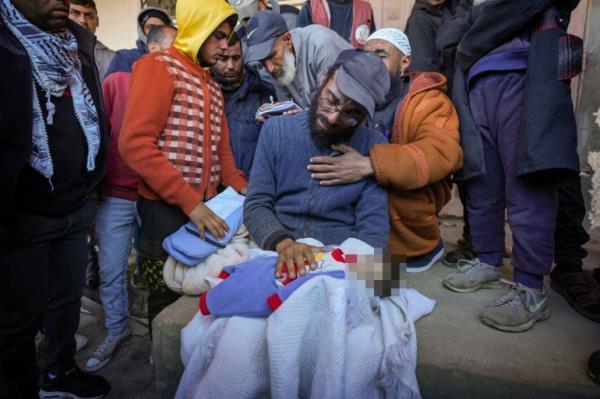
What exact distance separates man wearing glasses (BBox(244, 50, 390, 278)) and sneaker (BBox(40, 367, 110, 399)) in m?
1.30

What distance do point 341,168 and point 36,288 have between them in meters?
1.39

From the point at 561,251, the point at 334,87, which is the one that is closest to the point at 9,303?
the point at 334,87

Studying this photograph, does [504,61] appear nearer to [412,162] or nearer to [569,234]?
[412,162]

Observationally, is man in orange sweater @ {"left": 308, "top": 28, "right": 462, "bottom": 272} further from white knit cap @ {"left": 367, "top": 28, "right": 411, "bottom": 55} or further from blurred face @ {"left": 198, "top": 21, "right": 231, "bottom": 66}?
blurred face @ {"left": 198, "top": 21, "right": 231, "bottom": 66}

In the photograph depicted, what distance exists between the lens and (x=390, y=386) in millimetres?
1186

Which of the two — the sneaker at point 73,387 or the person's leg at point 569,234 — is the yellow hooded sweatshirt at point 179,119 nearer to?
the sneaker at point 73,387

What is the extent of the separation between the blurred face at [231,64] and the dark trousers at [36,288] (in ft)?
3.32

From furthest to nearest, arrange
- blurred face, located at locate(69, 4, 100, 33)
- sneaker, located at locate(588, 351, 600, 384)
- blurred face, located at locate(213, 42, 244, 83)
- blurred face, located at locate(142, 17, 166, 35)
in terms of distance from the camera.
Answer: blurred face, located at locate(142, 17, 166, 35) → blurred face, located at locate(69, 4, 100, 33) → blurred face, located at locate(213, 42, 244, 83) → sneaker, located at locate(588, 351, 600, 384)

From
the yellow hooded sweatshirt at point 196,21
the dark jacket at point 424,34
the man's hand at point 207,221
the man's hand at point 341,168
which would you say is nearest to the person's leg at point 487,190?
the man's hand at point 341,168

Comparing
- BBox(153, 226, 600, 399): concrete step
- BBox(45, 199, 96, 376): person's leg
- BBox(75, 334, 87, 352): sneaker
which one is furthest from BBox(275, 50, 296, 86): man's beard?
BBox(75, 334, 87, 352): sneaker

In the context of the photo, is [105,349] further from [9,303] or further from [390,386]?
[390,386]

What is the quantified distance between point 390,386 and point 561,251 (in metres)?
1.60

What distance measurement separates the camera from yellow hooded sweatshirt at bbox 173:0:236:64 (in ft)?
6.19

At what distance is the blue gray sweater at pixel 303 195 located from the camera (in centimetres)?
173
